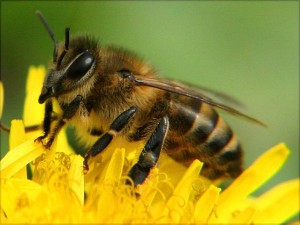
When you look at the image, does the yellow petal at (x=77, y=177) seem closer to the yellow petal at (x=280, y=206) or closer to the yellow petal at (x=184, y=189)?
the yellow petal at (x=184, y=189)

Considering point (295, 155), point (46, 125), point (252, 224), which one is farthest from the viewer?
point (295, 155)

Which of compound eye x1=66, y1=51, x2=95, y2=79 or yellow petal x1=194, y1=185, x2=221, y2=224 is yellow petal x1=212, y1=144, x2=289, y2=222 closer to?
yellow petal x1=194, y1=185, x2=221, y2=224

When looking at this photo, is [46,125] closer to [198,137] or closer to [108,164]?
[108,164]

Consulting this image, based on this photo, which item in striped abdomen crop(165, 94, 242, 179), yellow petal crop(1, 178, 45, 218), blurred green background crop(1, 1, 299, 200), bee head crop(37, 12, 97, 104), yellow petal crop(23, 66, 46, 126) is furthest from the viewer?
blurred green background crop(1, 1, 299, 200)

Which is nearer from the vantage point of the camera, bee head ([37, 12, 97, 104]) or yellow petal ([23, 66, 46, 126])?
bee head ([37, 12, 97, 104])

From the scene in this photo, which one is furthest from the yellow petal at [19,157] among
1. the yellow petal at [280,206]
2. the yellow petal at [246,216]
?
the yellow petal at [280,206]

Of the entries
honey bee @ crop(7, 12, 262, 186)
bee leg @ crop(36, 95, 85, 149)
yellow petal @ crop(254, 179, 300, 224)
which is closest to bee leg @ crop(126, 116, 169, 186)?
honey bee @ crop(7, 12, 262, 186)

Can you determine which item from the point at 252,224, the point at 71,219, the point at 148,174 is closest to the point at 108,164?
the point at 148,174
